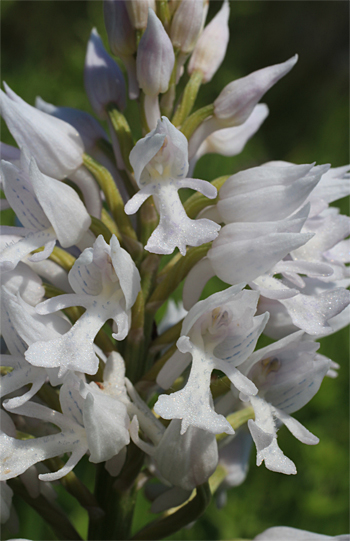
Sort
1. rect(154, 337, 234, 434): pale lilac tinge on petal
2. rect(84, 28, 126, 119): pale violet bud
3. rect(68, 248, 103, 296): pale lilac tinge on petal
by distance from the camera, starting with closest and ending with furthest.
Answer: rect(154, 337, 234, 434): pale lilac tinge on petal
rect(68, 248, 103, 296): pale lilac tinge on petal
rect(84, 28, 126, 119): pale violet bud

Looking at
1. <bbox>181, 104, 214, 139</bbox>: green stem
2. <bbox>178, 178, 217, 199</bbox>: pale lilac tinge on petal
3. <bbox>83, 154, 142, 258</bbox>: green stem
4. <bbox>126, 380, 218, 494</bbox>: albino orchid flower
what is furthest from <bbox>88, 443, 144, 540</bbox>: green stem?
<bbox>181, 104, 214, 139</bbox>: green stem

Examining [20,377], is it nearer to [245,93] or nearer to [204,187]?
[204,187]

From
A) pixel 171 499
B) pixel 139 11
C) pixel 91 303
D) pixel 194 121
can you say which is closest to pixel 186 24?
pixel 139 11

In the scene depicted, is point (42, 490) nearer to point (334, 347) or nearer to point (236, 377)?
point (236, 377)

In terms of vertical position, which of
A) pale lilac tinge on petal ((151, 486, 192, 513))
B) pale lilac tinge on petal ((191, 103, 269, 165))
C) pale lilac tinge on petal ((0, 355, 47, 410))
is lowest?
pale lilac tinge on petal ((151, 486, 192, 513))

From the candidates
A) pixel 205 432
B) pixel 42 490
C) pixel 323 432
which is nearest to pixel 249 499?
pixel 323 432

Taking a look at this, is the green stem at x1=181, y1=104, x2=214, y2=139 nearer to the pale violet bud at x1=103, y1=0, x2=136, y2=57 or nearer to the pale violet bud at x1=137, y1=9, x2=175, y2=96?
the pale violet bud at x1=137, y1=9, x2=175, y2=96
